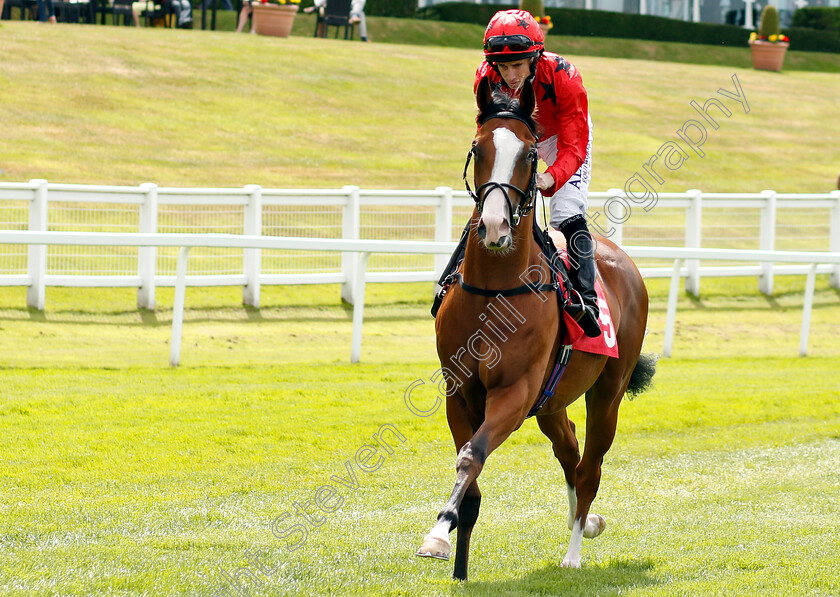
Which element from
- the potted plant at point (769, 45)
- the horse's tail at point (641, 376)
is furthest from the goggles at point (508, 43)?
the potted plant at point (769, 45)

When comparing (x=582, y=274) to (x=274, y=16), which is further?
(x=274, y=16)

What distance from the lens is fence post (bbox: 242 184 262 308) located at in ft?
35.5

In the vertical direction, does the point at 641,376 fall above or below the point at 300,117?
below

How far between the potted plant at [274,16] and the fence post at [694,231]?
12.8 meters

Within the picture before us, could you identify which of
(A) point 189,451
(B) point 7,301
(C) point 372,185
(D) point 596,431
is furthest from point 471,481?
(C) point 372,185

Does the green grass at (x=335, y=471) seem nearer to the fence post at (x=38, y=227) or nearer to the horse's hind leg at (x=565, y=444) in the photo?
the horse's hind leg at (x=565, y=444)

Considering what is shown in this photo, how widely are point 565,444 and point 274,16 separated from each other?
19.9 metres

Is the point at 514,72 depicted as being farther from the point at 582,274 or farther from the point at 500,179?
the point at 582,274

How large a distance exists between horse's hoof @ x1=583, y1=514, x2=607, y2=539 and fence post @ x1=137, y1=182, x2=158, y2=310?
673 cm

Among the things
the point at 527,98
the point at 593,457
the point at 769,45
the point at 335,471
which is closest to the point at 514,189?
the point at 527,98

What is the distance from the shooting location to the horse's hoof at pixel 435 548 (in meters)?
3.30

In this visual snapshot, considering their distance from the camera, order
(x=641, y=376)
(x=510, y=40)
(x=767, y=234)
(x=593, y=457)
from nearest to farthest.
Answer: (x=510, y=40)
(x=593, y=457)
(x=641, y=376)
(x=767, y=234)

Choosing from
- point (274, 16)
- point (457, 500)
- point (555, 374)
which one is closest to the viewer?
point (457, 500)

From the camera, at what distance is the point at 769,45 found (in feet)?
91.8
